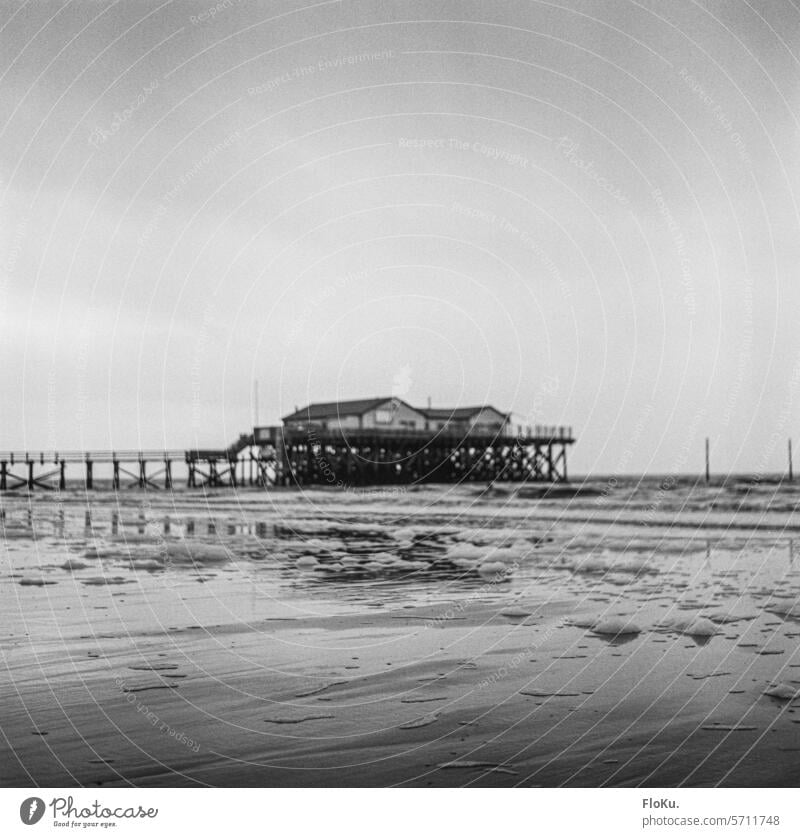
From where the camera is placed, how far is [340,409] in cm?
1658

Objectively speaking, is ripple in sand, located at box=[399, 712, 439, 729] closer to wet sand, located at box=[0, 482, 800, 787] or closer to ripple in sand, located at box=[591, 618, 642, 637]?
wet sand, located at box=[0, 482, 800, 787]

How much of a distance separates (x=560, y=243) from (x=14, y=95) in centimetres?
268

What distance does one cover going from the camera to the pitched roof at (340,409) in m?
14.5

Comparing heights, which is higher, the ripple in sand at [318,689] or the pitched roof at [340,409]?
the pitched roof at [340,409]

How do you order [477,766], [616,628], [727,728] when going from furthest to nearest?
1. [616,628]
2. [727,728]
3. [477,766]

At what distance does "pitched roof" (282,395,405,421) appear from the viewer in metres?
14.5

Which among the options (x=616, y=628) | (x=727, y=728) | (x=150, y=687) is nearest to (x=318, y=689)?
(x=150, y=687)

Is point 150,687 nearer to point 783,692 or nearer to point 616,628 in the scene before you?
point 616,628

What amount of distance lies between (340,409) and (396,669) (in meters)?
14.2

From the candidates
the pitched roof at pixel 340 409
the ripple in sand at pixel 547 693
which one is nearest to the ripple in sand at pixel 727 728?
the ripple in sand at pixel 547 693

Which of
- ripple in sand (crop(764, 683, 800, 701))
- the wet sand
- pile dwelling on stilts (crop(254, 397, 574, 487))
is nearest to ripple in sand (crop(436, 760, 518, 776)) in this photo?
the wet sand

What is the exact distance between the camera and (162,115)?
409cm

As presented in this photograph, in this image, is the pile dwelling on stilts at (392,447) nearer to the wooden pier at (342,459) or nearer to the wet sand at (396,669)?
the wooden pier at (342,459)

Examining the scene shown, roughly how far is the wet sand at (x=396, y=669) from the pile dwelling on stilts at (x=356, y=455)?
10102 millimetres
